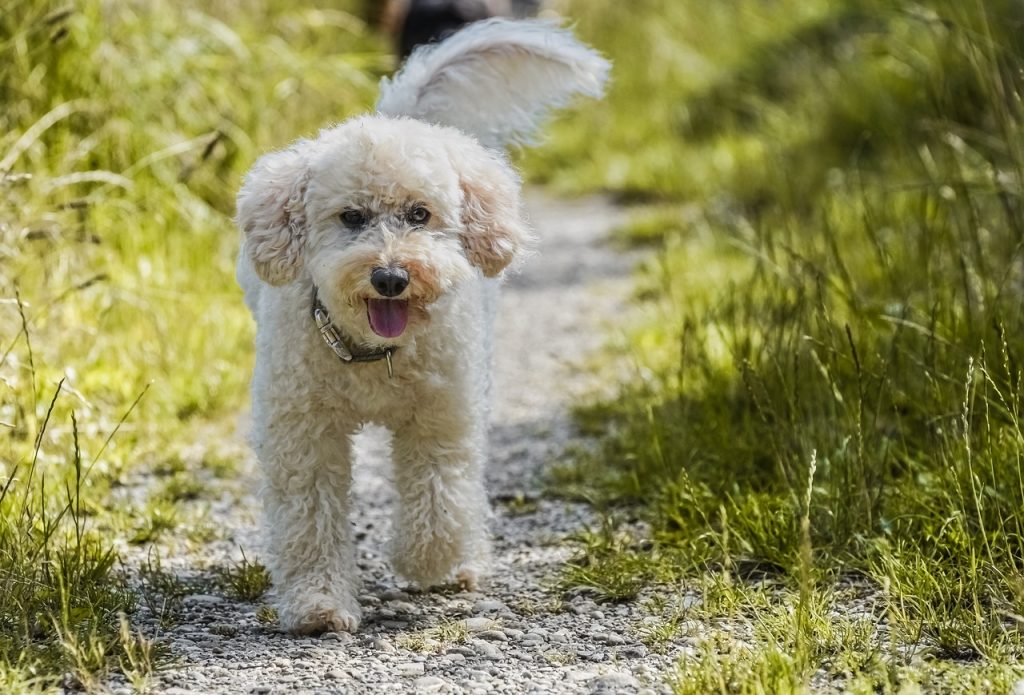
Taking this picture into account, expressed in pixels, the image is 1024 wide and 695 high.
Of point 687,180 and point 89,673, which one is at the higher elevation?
point 687,180

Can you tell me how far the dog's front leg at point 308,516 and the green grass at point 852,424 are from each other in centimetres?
66

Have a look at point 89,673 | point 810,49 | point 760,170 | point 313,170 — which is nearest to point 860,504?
point 313,170

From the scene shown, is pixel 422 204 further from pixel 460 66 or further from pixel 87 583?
pixel 87 583

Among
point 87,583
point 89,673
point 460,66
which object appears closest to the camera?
point 89,673

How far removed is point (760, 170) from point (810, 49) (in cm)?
174

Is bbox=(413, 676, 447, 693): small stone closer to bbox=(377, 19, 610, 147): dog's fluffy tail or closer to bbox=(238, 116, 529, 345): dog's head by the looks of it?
bbox=(238, 116, 529, 345): dog's head

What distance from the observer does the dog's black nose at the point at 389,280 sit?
10.3ft

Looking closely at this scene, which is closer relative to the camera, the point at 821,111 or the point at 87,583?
the point at 87,583

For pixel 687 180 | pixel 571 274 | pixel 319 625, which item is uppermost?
pixel 687 180

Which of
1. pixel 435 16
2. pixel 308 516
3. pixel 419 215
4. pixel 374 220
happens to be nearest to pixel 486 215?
pixel 419 215

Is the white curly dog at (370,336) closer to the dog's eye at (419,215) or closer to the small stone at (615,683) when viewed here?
the dog's eye at (419,215)

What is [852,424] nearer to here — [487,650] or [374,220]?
[487,650]

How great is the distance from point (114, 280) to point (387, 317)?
258 cm

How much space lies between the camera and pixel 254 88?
21.7 feet
